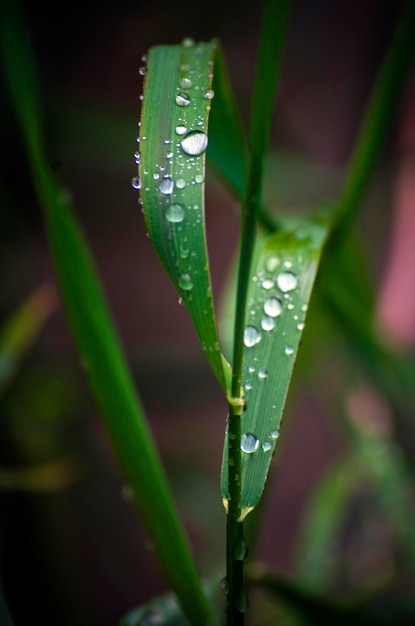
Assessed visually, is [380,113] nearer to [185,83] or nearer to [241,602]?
[185,83]

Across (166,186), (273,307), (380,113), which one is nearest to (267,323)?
(273,307)

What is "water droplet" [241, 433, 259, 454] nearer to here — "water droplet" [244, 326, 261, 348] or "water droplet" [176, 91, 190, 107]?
"water droplet" [244, 326, 261, 348]

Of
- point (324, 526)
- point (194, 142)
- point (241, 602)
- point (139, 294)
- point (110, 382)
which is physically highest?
point (139, 294)

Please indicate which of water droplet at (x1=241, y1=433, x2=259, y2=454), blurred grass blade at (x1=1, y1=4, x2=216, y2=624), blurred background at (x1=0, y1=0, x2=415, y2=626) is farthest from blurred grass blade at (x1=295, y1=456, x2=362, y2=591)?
water droplet at (x1=241, y1=433, x2=259, y2=454)

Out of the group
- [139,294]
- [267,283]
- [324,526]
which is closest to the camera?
[267,283]

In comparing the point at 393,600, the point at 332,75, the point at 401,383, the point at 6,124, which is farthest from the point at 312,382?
the point at 332,75

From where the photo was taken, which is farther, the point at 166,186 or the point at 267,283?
the point at 267,283
